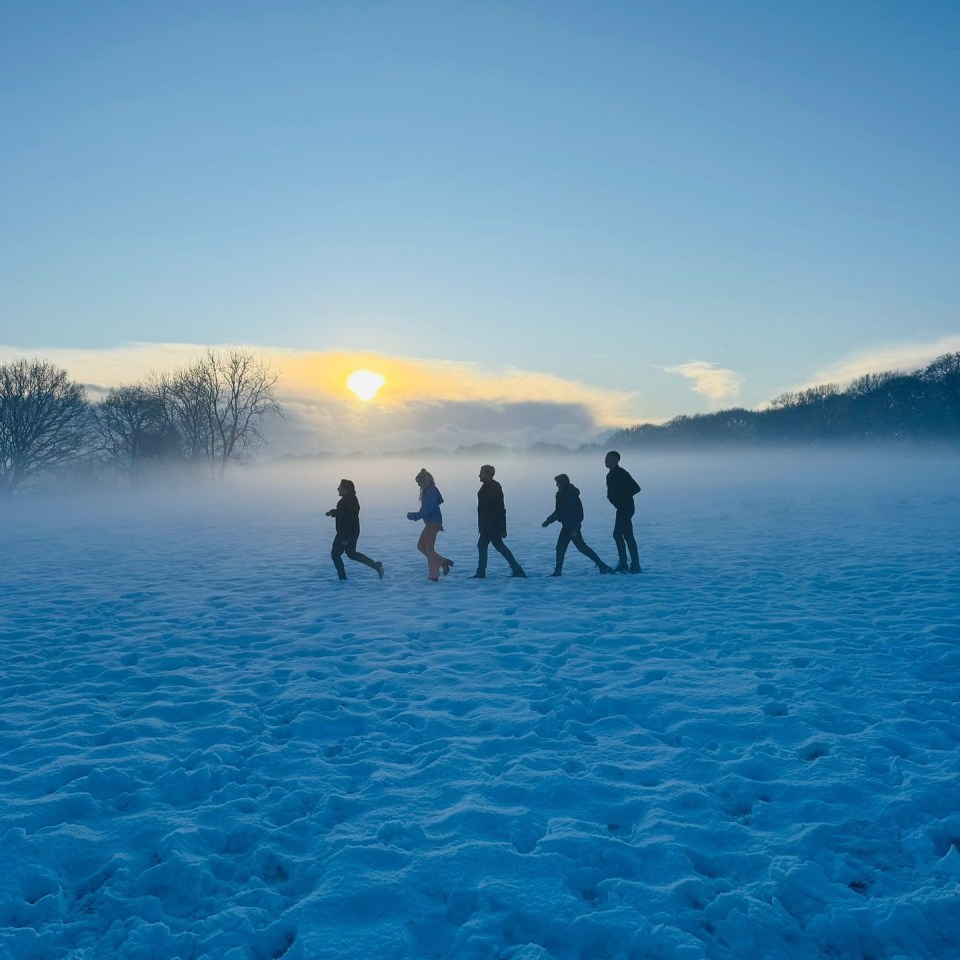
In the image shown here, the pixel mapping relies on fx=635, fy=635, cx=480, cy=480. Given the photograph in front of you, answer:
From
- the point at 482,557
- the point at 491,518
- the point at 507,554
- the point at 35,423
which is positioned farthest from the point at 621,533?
the point at 35,423

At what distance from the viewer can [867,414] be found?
295ft

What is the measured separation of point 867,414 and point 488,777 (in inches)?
4020

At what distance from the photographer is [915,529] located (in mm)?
17266

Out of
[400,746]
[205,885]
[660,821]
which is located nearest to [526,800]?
[660,821]

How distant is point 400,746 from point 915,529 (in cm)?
1750

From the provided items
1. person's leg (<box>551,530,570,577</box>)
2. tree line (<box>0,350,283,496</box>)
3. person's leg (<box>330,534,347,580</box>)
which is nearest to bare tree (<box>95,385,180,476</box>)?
tree line (<box>0,350,283,496</box>)

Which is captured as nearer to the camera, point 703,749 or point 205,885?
point 205,885

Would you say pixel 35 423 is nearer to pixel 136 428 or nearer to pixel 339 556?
pixel 136 428

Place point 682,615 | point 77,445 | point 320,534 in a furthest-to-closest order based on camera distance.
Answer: point 77,445 < point 320,534 < point 682,615

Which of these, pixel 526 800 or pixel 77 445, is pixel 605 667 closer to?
pixel 526 800

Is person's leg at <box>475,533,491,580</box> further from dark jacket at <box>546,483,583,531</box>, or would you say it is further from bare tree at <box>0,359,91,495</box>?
bare tree at <box>0,359,91,495</box>

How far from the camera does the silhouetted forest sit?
254 ft

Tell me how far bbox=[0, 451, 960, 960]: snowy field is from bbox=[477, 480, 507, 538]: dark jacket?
72.3 inches

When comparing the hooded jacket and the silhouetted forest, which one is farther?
the silhouetted forest
